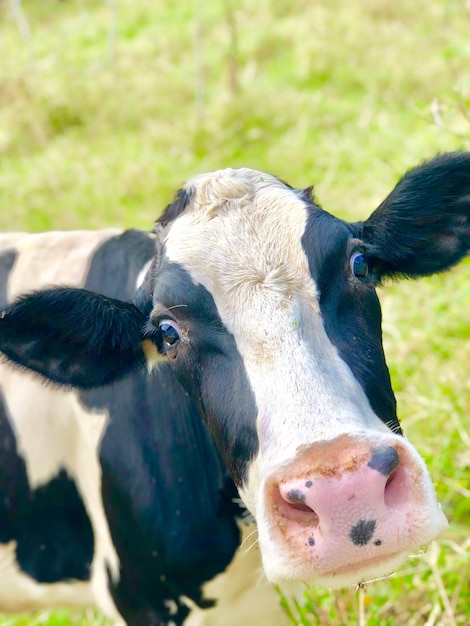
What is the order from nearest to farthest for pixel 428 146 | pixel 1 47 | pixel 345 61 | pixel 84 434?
pixel 84 434, pixel 428 146, pixel 345 61, pixel 1 47

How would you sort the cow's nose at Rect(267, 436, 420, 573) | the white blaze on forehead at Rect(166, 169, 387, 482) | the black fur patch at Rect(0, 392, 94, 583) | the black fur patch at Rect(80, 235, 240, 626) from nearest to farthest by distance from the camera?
the cow's nose at Rect(267, 436, 420, 573), the white blaze on forehead at Rect(166, 169, 387, 482), the black fur patch at Rect(80, 235, 240, 626), the black fur patch at Rect(0, 392, 94, 583)

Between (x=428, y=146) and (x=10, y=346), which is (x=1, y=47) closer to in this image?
(x=428, y=146)

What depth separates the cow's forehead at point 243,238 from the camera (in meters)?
2.31

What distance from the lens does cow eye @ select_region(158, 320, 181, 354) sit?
2439mm

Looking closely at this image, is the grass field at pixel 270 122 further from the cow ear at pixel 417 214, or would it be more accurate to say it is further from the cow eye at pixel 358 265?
the cow eye at pixel 358 265

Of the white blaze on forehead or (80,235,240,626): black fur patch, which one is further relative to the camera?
(80,235,240,626): black fur patch

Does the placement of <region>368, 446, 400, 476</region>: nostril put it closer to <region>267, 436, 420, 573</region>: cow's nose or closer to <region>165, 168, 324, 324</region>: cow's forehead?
<region>267, 436, 420, 573</region>: cow's nose

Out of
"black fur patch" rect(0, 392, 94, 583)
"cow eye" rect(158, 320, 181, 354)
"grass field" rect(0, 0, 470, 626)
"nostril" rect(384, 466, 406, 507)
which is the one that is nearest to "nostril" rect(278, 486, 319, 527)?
"nostril" rect(384, 466, 406, 507)

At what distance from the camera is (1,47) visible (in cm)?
1239

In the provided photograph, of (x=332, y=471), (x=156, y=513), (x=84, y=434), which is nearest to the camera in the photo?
(x=332, y=471)

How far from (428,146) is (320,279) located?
4.90 metres

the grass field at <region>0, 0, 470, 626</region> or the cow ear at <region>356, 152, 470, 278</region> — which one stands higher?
the cow ear at <region>356, 152, 470, 278</region>

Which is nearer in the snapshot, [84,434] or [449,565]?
[84,434]

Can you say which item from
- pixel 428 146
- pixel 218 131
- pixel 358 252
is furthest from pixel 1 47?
→ pixel 358 252
